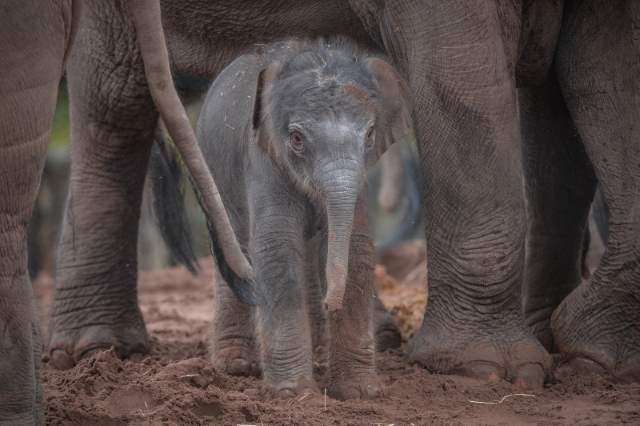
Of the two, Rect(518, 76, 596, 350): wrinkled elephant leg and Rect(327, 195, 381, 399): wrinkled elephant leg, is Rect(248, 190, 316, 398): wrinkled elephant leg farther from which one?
Rect(518, 76, 596, 350): wrinkled elephant leg

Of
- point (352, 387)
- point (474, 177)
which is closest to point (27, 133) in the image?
point (352, 387)

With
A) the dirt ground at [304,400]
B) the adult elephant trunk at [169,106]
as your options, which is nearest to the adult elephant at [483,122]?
the dirt ground at [304,400]

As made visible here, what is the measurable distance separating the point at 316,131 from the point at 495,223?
1101mm

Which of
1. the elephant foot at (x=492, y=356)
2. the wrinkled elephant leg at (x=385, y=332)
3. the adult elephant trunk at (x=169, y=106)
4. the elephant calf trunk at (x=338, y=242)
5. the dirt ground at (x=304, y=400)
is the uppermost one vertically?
the adult elephant trunk at (x=169, y=106)

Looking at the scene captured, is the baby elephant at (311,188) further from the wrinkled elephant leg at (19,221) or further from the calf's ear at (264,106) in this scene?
the wrinkled elephant leg at (19,221)

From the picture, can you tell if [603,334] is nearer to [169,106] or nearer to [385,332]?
[385,332]

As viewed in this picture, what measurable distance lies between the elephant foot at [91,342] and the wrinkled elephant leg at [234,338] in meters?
0.93

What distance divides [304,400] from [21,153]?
4.51 ft

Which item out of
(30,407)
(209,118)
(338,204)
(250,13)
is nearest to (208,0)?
(250,13)

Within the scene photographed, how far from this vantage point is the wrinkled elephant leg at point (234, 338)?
5902 millimetres

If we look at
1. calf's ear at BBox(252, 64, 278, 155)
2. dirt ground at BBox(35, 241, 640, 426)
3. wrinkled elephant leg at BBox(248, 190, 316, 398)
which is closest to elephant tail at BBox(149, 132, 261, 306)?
dirt ground at BBox(35, 241, 640, 426)

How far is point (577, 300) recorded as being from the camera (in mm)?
6051

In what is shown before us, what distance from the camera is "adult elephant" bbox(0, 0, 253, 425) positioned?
413cm

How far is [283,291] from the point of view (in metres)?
5.15
